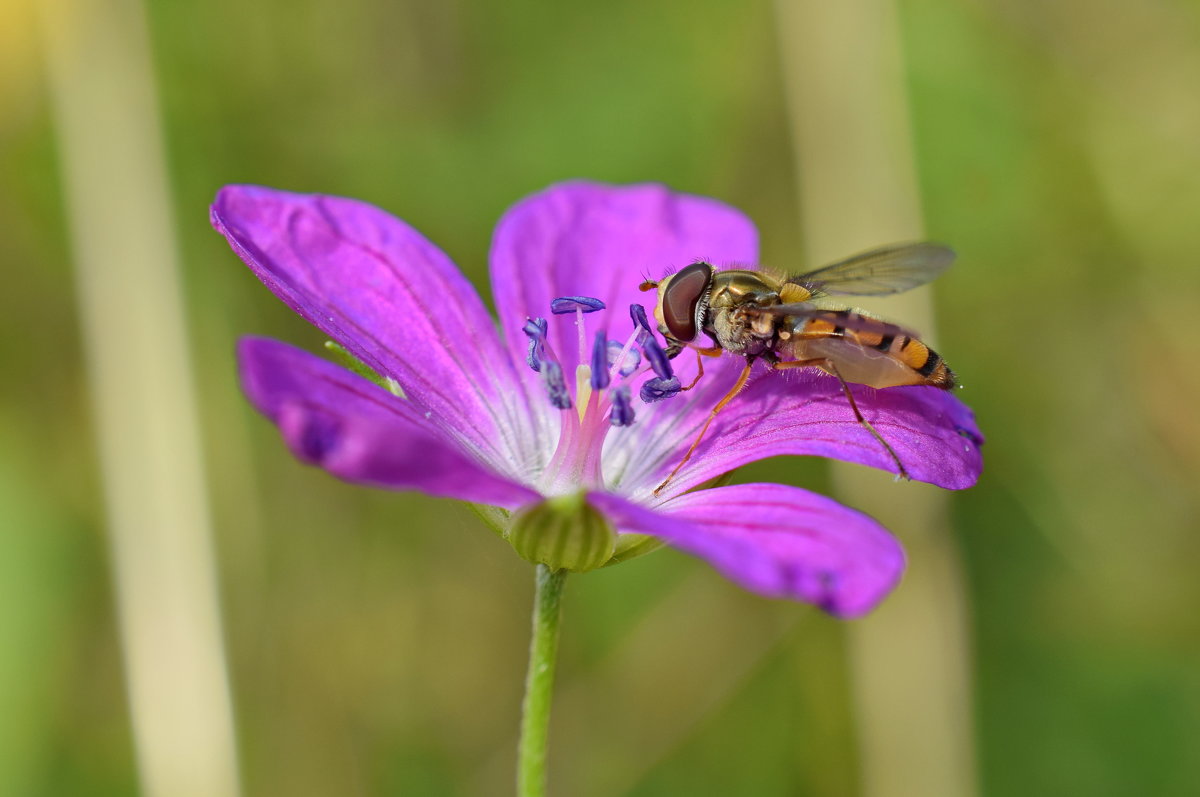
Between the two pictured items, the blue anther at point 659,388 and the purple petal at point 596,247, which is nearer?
the blue anther at point 659,388

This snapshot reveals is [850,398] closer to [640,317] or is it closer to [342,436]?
[640,317]

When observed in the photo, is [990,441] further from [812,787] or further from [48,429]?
[48,429]

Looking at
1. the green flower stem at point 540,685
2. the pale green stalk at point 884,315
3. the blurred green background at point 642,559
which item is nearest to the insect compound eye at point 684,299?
the green flower stem at point 540,685

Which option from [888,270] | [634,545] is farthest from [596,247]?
[634,545]

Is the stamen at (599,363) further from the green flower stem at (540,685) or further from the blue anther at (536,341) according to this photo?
the green flower stem at (540,685)

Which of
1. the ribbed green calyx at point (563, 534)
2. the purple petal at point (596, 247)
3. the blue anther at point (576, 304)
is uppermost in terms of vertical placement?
the purple petal at point (596, 247)

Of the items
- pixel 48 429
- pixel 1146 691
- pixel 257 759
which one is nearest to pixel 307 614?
pixel 257 759
